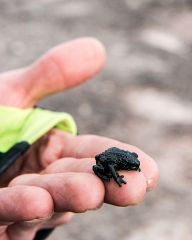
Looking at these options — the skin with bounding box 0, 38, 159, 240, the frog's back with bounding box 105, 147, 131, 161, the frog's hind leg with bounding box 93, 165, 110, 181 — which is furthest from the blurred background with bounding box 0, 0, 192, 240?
the frog's hind leg with bounding box 93, 165, 110, 181

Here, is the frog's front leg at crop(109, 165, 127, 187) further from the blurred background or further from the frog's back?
the blurred background

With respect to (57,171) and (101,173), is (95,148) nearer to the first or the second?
(57,171)

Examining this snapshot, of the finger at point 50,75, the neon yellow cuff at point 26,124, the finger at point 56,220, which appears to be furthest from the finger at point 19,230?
the finger at point 50,75

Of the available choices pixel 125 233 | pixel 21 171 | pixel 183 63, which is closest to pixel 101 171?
pixel 21 171

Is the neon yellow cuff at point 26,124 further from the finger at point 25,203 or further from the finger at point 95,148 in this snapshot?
the finger at point 25,203

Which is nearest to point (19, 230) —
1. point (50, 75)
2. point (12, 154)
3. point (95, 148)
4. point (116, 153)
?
point (12, 154)

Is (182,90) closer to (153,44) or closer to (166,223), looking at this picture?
(153,44)

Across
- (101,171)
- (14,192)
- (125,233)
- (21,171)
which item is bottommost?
(125,233)
